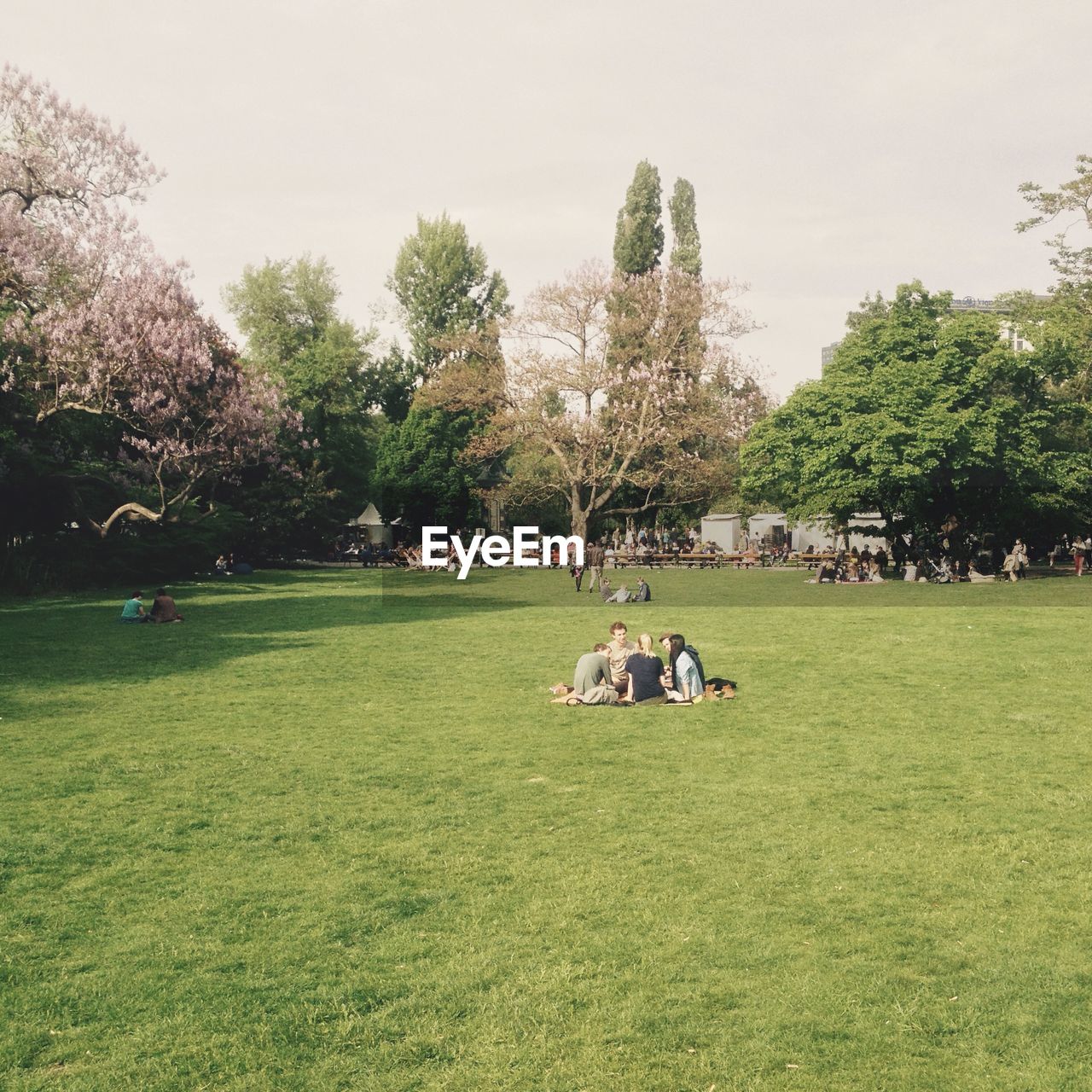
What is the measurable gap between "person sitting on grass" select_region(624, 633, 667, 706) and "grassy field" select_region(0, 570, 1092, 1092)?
0.35 meters

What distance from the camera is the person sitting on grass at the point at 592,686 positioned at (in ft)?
52.1

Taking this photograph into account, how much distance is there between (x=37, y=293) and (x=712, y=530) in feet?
139

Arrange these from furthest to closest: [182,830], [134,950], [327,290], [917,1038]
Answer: [327,290] → [182,830] → [134,950] → [917,1038]

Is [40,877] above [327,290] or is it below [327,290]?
below

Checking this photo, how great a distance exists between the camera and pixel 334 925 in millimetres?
7469

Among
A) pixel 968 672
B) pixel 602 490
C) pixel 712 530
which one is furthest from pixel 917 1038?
pixel 712 530

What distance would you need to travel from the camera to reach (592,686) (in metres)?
15.9

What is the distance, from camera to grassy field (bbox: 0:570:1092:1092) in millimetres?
5801

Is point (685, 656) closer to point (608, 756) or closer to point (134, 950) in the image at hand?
point (608, 756)

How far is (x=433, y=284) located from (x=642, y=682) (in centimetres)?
6666

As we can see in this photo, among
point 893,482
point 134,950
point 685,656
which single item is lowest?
point 134,950

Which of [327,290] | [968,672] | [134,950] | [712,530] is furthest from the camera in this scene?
[327,290]

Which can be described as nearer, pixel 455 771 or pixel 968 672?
pixel 455 771

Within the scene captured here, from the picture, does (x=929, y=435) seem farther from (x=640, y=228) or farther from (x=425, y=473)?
(x=640, y=228)
